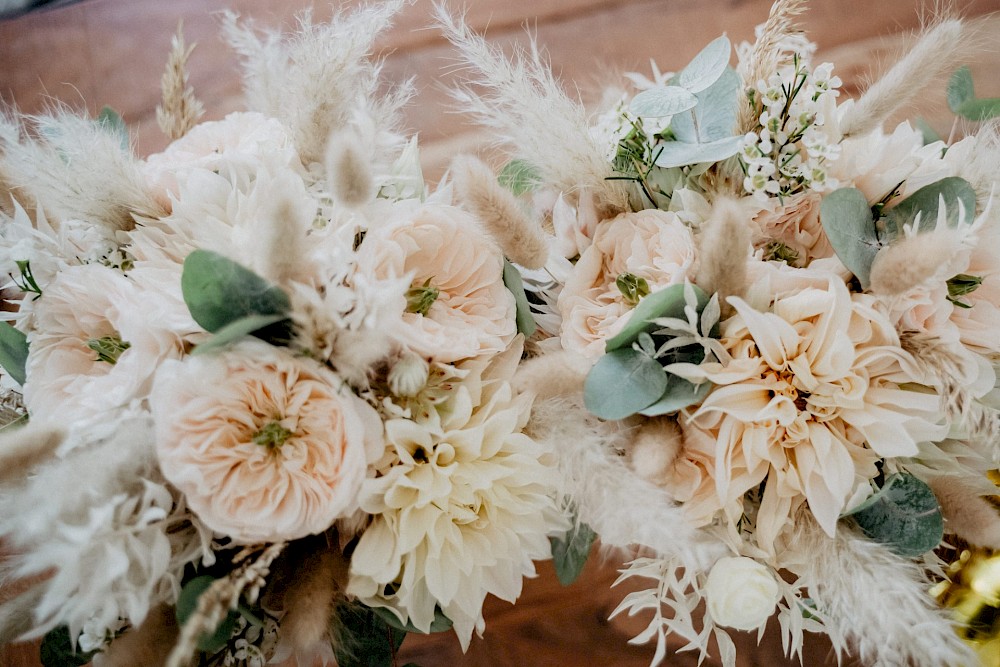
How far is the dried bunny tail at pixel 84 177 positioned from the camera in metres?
0.58

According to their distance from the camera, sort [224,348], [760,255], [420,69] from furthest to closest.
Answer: [420,69] → [760,255] → [224,348]

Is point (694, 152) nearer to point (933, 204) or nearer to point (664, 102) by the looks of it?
point (664, 102)

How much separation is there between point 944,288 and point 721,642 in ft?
1.30

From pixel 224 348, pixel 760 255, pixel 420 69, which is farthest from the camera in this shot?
pixel 420 69

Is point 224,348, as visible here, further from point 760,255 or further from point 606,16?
point 606,16

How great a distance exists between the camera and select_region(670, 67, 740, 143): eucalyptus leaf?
633 mm

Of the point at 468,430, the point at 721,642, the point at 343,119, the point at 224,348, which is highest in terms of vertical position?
the point at 343,119

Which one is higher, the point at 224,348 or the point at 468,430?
the point at 224,348

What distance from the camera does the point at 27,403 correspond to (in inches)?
22.0

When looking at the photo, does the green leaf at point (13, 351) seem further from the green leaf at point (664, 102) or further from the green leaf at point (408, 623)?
the green leaf at point (664, 102)

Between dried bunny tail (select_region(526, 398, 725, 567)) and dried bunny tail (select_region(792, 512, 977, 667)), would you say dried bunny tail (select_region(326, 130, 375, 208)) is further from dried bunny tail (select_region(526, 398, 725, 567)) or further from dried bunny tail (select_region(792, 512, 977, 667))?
dried bunny tail (select_region(792, 512, 977, 667))

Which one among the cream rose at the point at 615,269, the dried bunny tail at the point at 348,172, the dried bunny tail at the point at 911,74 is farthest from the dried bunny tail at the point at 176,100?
the dried bunny tail at the point at 911,74

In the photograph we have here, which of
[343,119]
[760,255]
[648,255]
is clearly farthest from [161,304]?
[760,255]

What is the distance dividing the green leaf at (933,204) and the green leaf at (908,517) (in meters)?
0.23
